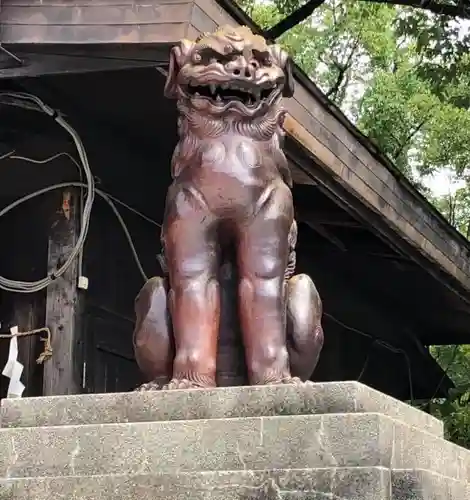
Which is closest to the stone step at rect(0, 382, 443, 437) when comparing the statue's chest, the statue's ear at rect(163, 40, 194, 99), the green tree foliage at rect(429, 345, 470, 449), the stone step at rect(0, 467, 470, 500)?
the stone step at rect(0, 467, 470, 500)

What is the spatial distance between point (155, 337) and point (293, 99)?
182 centimetres

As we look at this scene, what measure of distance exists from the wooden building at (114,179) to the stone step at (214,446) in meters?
1.69

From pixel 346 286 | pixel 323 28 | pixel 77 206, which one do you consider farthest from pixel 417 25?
pixel 323 28

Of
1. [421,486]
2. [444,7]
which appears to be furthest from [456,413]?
[421,486]

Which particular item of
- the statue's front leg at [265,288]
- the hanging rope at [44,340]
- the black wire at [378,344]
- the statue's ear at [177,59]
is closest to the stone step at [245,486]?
the statue's front leg at [265,288]

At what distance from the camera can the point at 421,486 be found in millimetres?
2152

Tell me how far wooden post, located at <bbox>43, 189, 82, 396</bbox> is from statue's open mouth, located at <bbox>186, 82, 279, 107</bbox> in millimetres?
2157

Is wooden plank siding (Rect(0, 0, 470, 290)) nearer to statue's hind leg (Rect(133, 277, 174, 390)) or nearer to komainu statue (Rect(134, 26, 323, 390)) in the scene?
komainu statue (Rect(134, 26, 323, 390))

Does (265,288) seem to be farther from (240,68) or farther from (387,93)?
(387,93)

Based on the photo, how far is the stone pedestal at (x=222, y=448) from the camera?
2094mm

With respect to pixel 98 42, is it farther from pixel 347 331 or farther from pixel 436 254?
pixel 347 331

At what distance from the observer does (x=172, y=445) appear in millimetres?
2211

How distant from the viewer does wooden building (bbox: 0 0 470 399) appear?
3.67 m

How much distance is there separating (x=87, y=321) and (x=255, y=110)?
8.14 ft
